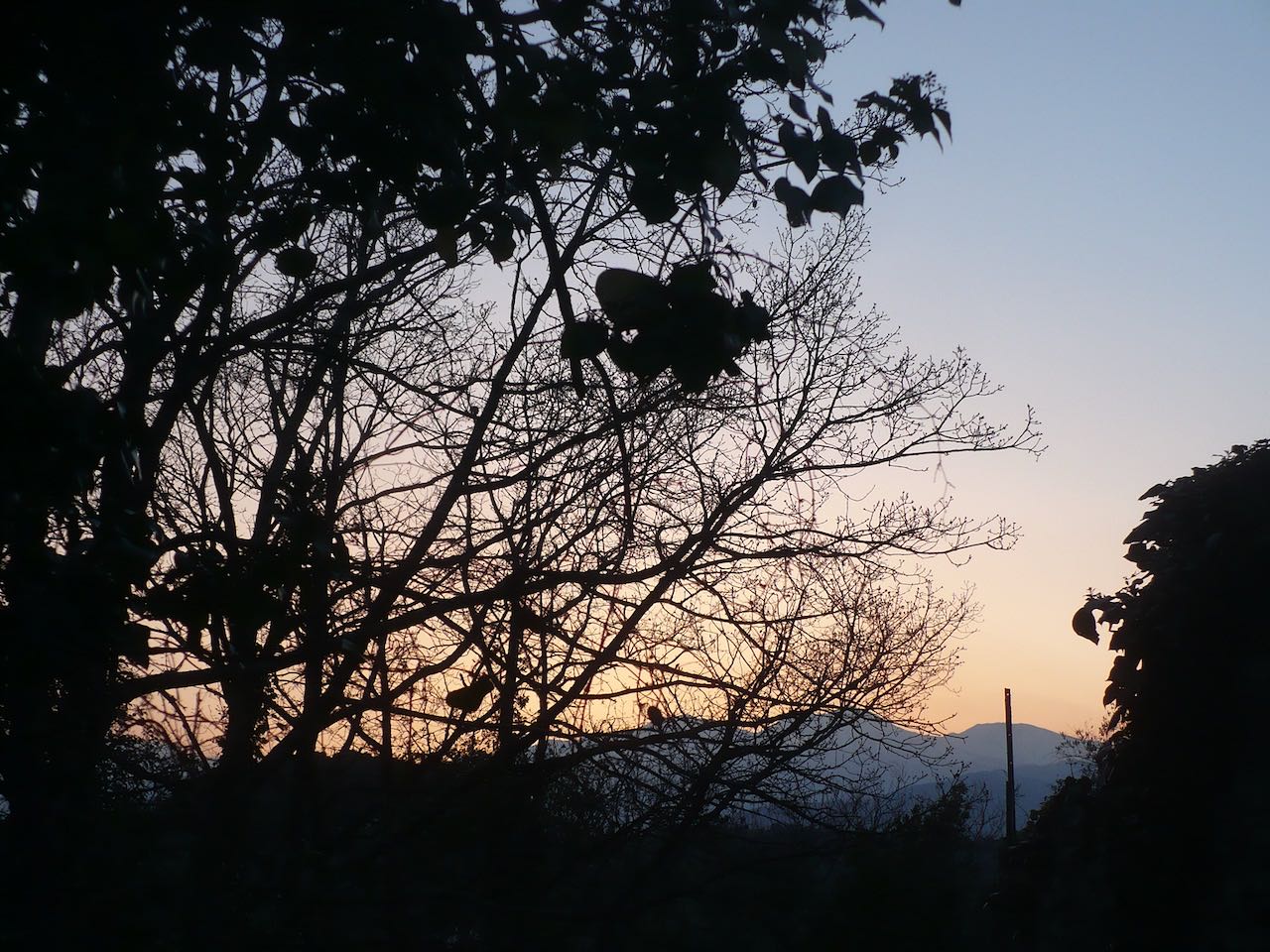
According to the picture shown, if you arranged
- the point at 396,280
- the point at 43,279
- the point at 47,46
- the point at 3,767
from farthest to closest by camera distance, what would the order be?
the point at 396,280 → the point at 3,767 → the point at 47,46 → the point at 43,279

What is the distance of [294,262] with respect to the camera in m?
3.82

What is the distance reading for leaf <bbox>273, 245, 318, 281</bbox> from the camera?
382 cm

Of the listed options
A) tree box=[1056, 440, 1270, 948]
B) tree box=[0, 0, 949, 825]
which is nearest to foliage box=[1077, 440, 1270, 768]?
tree box=[1056, 440, 1270, 948]

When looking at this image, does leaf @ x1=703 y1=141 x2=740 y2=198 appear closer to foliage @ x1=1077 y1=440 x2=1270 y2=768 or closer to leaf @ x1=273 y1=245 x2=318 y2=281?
leaf @ x1=273 y1=245 x2=318 y2=281

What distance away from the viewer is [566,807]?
5992 mm

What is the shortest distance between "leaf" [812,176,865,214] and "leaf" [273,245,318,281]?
184 centimetres

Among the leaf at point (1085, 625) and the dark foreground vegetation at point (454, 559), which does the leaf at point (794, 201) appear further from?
the leaf at point (1085, 625)

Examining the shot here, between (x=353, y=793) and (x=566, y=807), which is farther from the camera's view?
(x=566, y=807)

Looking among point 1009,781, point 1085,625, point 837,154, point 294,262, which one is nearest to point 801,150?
point 837,154

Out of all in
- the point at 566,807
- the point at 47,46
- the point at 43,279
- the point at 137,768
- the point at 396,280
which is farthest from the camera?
the point at 396,280

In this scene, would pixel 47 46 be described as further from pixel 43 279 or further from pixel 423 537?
pixel 423 537

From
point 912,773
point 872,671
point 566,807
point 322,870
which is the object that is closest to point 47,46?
point 322,870

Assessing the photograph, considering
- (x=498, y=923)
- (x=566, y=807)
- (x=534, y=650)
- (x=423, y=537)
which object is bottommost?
(x=498, y=923)

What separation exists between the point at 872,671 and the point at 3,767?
540cm
